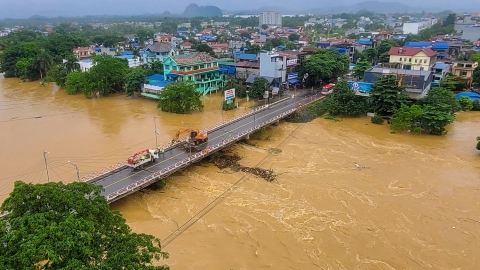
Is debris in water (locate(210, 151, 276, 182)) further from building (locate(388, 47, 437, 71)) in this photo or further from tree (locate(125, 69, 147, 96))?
building (locate(388, 47, 437, 71))

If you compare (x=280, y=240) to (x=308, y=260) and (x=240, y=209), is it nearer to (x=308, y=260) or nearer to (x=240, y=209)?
(x=308, y=260)

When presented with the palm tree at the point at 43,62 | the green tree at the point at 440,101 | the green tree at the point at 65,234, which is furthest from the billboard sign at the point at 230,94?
the palm tree at the point at 43,62

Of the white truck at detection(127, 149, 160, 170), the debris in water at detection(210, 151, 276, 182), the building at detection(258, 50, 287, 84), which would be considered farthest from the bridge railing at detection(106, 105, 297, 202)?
the building at detection(258, 50, 287, 84)

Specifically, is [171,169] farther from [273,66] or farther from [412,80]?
[412,80]

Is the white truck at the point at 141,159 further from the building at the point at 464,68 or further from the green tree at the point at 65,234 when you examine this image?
the building at the point at 464,68

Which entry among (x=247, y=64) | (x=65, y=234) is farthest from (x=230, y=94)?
(x=65, y=234)

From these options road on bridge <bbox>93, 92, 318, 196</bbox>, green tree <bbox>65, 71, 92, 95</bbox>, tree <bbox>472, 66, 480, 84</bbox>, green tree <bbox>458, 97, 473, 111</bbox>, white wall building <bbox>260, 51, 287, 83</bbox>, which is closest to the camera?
road on bridge <bbox>93, 92, 318, 196</bbox>
